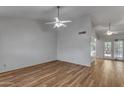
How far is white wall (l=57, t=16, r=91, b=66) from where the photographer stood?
17.0ft

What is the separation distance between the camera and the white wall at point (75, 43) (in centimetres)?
517

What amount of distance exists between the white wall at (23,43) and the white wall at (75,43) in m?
0.76

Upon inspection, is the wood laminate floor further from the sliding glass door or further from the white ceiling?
the sliding glass door

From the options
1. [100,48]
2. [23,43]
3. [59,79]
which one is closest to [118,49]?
[100,48]

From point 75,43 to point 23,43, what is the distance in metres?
3.05

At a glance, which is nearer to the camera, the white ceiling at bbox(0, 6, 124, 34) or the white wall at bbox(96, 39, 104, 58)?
the white ceiling at bbox(0, 6, 124, 34)

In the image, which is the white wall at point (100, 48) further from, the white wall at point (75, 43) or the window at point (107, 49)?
the white wall at point (75, 43)

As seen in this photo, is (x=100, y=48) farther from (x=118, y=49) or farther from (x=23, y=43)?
(x=23, y=43)

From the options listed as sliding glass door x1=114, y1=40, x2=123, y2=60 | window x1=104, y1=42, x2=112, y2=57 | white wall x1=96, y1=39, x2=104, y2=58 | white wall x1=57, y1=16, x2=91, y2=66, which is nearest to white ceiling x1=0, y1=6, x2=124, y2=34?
white wall x1=57, y1=16, x2=91, y2=66

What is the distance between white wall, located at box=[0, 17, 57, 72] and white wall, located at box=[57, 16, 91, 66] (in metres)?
0.76

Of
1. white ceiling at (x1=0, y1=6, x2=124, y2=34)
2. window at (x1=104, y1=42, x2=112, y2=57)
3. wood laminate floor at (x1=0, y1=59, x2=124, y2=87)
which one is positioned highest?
white ceiling at (x1=0, y1=6, x2=124, y2=34)
